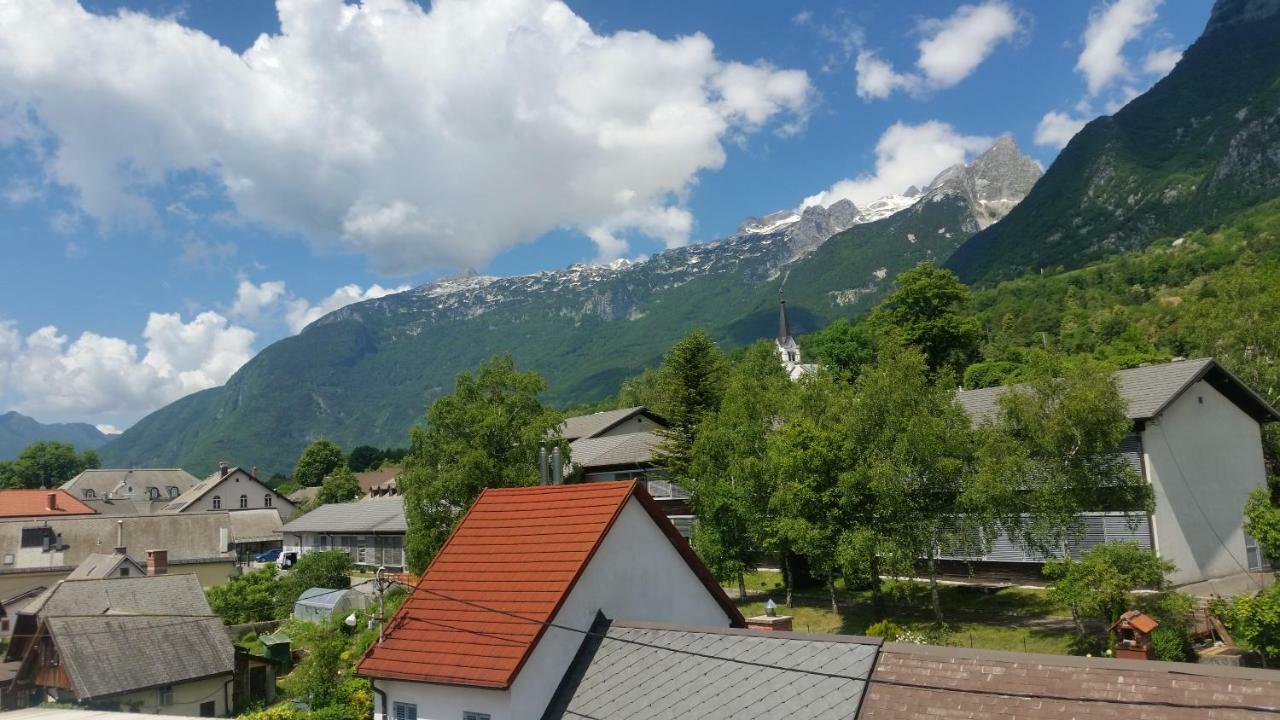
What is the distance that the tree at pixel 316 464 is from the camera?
127838 mm

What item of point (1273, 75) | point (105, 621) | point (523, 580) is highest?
point (1273, 75)

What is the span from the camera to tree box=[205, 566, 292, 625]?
144 feet

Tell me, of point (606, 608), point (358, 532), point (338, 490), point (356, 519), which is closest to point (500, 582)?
point (606, 608)

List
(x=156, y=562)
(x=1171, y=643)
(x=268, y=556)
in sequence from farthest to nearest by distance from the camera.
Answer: (x=268, y=556), (x=156, y=562), (x=1171, y=643)

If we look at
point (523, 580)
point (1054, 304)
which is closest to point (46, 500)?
point (523, 580)

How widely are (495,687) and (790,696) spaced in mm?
4337

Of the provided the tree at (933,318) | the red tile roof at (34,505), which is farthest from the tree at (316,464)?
the tree at (933,318)

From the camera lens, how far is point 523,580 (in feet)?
43.9

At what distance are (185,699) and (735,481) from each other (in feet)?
70.8

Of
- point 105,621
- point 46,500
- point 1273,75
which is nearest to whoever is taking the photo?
point 105,621

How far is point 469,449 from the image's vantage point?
3734cm

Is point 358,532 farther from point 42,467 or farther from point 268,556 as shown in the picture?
point 42,467

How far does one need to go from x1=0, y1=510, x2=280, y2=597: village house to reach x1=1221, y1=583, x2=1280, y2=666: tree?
60182mm

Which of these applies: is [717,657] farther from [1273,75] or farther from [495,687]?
[1273,75]
